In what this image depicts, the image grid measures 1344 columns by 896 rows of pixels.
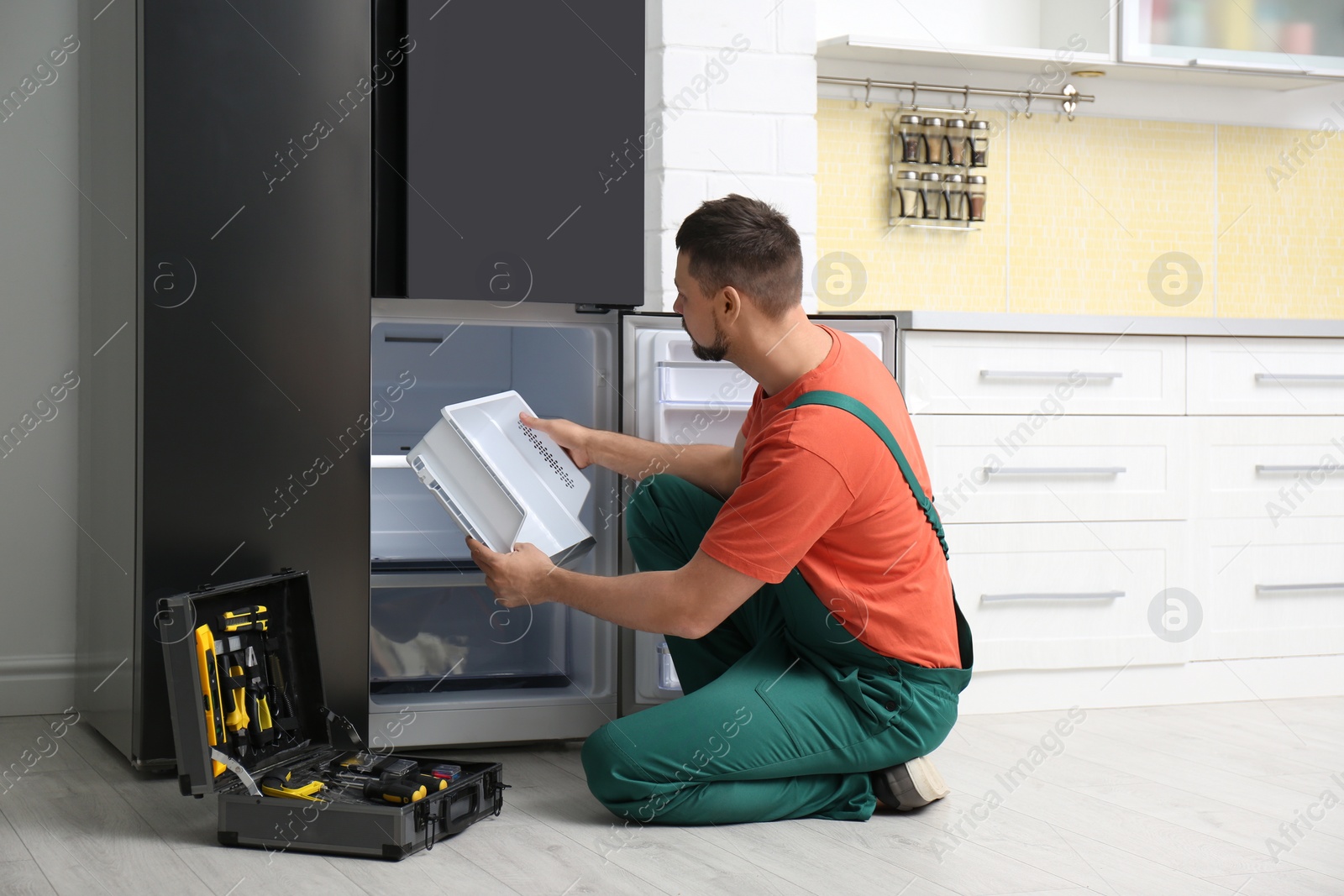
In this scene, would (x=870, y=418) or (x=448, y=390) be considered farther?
(x=448, y=390)

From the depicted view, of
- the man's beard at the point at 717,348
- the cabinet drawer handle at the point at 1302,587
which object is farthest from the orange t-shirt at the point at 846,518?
the cabinet drawer handle at the point at 1302,587

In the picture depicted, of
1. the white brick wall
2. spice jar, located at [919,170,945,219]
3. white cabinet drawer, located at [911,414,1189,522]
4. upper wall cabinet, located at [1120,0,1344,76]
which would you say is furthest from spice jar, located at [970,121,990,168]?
white cabinet drawer, located at [911,414,1189,522]

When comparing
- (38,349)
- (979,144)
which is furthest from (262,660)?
(979,144)

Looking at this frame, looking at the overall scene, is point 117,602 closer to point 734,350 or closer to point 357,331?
point 357,331

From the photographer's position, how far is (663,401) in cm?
216

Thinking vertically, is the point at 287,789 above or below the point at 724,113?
below

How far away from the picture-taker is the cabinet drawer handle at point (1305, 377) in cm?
256

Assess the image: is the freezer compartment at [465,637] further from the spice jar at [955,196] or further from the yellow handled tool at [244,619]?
the spice jar at [955,196]

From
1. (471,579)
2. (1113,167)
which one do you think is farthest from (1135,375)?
(471,579)

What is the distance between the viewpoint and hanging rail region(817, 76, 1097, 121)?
299cm

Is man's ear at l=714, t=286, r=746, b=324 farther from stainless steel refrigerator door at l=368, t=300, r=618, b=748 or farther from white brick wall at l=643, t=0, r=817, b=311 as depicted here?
white brick wall at l=643, t=0, r=817, b=311

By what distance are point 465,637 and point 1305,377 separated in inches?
73.4

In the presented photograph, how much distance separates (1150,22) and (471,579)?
7.04 ft

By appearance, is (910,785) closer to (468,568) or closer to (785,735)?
(785,735)
